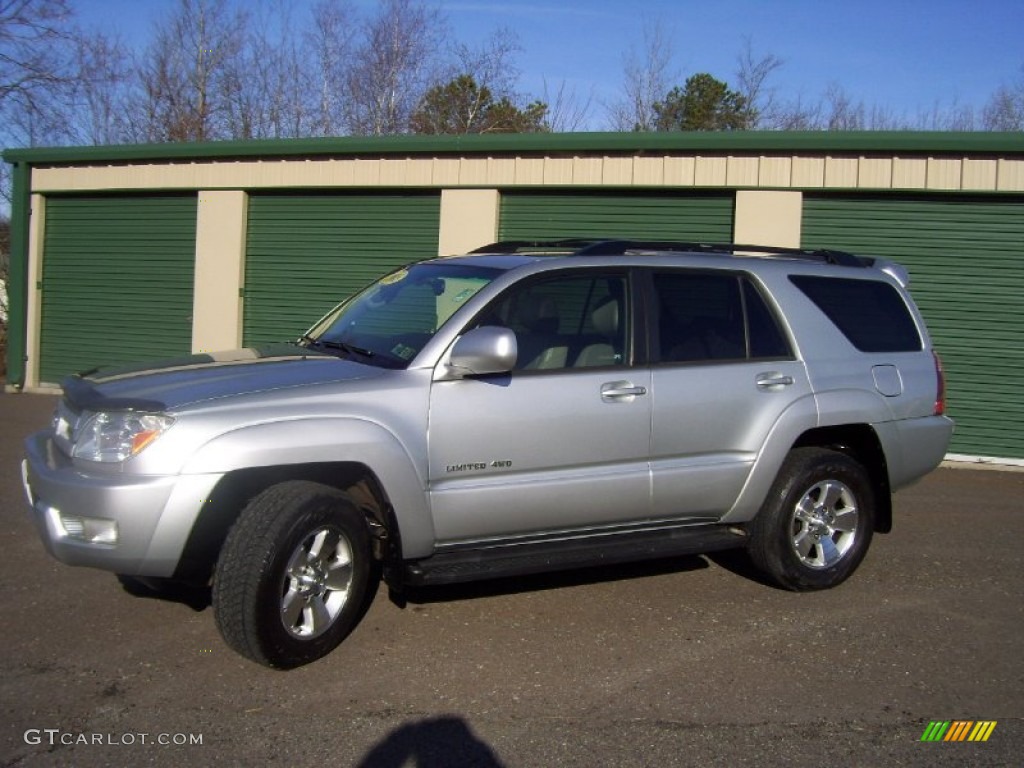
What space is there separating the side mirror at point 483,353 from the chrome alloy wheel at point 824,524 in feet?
6.91

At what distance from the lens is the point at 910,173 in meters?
10.2

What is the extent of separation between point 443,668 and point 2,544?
3423 millimetres

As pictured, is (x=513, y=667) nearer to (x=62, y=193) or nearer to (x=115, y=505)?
(x=115, y=505)

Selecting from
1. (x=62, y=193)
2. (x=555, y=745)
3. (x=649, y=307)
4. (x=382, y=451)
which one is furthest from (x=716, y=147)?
(x=62, y=193)

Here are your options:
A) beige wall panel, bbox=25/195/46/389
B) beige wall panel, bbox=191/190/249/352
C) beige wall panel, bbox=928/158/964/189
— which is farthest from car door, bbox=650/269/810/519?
beige wall panel, bbox=25/195/46/389

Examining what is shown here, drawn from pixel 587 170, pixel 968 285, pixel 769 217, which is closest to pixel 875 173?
pixel 769 217

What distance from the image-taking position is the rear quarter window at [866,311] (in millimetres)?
6004

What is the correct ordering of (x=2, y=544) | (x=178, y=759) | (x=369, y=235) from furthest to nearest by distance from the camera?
(x=369, y=235) → (x=2, y=544) → (x=178, y=759)

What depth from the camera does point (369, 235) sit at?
12.4 meters

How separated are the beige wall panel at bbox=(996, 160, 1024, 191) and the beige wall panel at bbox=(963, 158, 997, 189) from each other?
0.06m

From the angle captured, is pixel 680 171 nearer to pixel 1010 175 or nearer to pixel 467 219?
pixel 467 219

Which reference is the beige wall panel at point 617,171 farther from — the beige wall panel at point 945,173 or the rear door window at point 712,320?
the rear door window at point 712,320

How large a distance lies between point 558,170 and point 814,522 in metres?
6.41

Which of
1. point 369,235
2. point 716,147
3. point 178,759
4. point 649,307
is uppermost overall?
point 716,147
